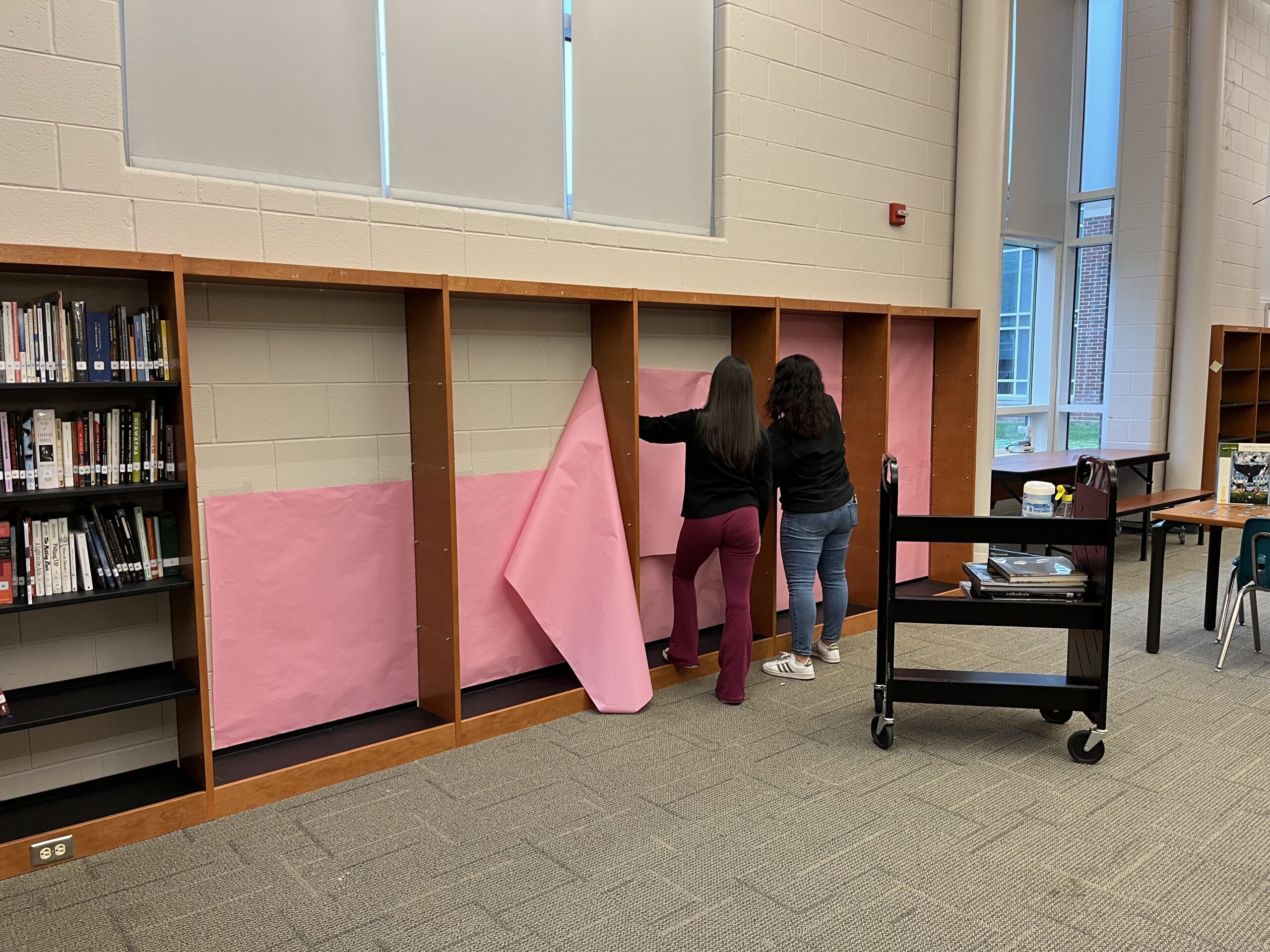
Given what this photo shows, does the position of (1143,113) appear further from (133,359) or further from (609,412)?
(133,359)

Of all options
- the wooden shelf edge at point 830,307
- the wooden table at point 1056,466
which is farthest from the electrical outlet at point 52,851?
the wooden table at point 1056,466

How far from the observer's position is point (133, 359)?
266cm

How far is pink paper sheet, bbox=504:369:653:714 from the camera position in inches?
147

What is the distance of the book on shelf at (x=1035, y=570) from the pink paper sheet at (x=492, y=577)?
1832 mm

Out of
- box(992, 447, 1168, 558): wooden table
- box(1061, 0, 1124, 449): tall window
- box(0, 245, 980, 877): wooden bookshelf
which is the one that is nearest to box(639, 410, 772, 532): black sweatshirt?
box(0, 245, 980, 877): wooden bookshelf

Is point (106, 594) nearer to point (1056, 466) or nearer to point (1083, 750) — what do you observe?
point (1083, 750)

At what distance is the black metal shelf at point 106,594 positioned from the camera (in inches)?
98.9

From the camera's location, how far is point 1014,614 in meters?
3.27

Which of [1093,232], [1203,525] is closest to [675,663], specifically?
[1203,525]

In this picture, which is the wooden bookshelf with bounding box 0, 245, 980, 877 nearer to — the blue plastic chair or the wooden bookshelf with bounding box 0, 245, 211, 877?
the wooden bookshelf with bounding box 0, 245, 211, 877

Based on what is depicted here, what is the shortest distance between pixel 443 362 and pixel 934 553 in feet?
11.9

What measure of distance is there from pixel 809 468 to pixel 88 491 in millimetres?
2693

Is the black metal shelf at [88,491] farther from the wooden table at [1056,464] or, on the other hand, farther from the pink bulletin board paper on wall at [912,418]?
the wooden table at [1056,464]

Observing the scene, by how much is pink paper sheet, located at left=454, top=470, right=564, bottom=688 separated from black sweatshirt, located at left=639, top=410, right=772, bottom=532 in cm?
54
